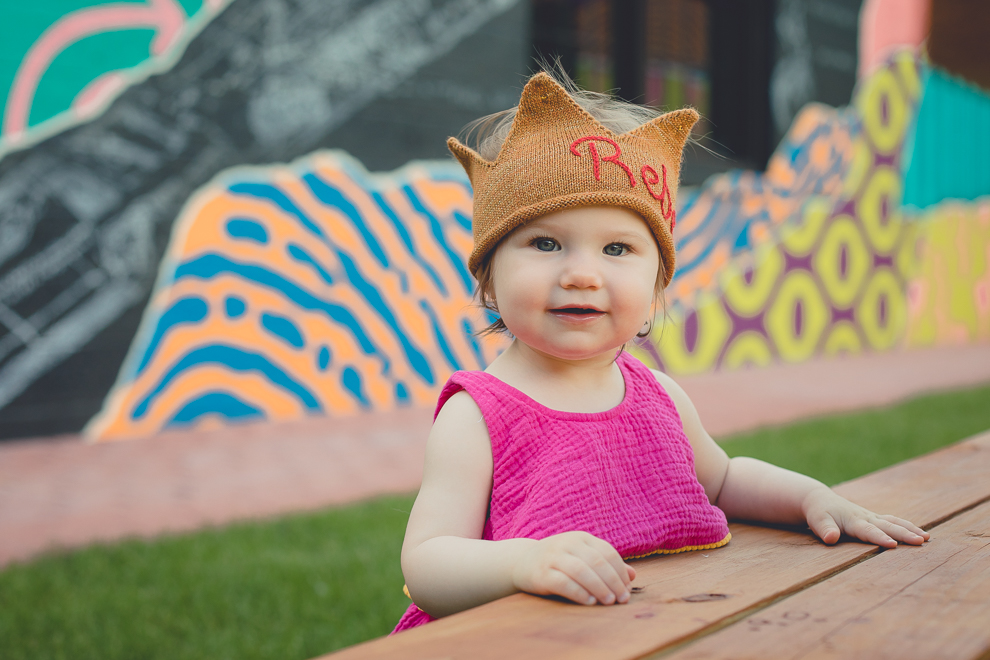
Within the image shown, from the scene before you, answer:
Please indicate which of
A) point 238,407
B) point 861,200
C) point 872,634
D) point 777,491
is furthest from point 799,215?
point 872,634

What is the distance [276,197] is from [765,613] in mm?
4812

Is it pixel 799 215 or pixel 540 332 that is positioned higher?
pixel 540 332

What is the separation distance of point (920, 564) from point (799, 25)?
26.0ft

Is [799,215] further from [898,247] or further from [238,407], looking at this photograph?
[238,407]

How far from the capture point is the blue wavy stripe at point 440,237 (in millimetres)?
5781

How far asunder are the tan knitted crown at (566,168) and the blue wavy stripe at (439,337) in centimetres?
457

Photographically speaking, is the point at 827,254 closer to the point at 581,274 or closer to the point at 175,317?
the point at 175,317

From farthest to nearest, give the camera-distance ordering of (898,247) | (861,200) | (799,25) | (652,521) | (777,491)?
(898,247)
(861,200)
(799,25)
(777,491)
(652,521)

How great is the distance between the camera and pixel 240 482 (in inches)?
155

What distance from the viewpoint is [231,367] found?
5.11m

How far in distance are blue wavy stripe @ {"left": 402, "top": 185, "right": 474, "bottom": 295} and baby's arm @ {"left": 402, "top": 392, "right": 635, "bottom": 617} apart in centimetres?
469

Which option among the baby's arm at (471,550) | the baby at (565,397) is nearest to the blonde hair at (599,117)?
the baby at (565,397)

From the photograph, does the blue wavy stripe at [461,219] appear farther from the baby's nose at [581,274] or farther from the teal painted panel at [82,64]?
the baby's nose at [581,274]

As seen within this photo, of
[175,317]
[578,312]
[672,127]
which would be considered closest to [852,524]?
[578,312]
